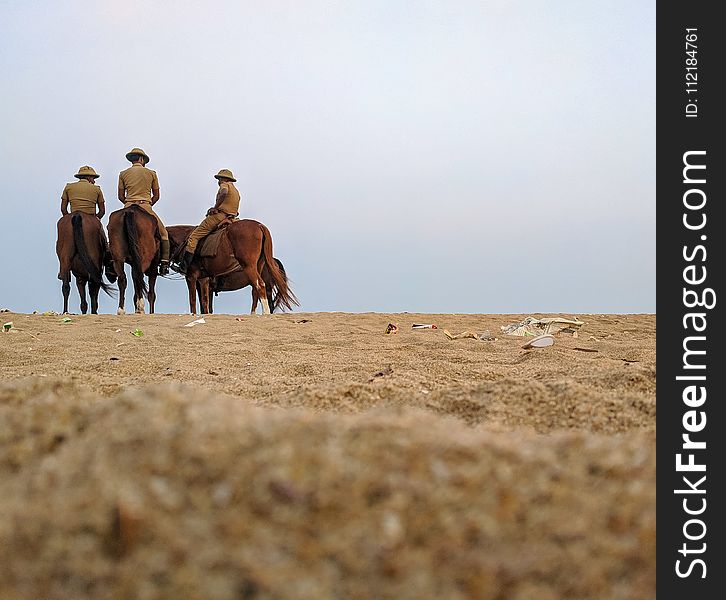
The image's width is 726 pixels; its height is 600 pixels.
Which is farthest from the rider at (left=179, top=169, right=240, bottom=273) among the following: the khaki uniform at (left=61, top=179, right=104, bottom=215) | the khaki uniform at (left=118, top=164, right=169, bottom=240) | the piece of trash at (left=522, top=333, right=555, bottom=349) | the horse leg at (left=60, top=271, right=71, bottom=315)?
the piece of trash at (left=522, top=333, right=555, bottom=349)

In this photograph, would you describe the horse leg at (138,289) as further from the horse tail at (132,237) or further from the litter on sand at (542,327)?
the litter on sand at (542,327)

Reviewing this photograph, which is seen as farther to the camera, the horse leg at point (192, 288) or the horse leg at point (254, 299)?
the horse leg at point (192, 288)

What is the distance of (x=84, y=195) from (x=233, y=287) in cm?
532

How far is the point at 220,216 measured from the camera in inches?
401

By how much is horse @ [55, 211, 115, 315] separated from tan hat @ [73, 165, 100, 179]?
2.44 ft

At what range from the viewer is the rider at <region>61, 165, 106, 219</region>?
999 centimetres

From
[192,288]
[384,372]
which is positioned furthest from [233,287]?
[384,372]

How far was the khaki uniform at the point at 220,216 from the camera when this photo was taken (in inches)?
397

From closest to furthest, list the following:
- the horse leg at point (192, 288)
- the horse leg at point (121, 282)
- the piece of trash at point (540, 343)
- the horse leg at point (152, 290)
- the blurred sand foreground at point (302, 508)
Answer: the blurred sand foreground at point (302, 508), the piece of trash at point (540, 343), the horse leg at point (121, 282), the horse leg at point (152, 290), the horse leg at point (192, 288)

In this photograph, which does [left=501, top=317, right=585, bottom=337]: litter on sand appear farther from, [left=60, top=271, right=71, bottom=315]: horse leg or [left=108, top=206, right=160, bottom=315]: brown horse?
[left=60, top=271, right=71, bottom=315]: horse leg

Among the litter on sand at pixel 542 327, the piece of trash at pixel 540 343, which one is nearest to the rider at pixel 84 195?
the litter on sand at pixel 542 327

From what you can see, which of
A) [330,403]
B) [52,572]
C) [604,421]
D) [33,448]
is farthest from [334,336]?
[52,572]

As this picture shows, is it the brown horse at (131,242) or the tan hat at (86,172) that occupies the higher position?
the tan hat at (86,172)

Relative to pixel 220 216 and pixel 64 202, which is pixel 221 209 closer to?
pixel 220 216
